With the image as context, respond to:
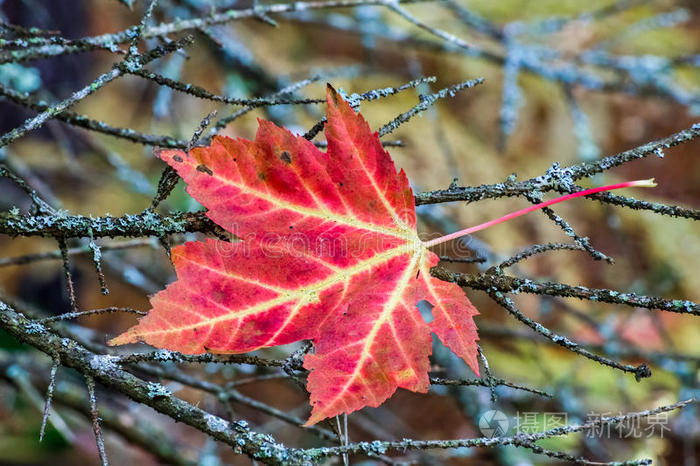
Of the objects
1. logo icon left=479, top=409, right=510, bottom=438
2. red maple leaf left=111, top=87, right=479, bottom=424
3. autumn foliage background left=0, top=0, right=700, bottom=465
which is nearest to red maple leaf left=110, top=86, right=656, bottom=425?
red maple leaf left=111, top=87, right=479, bottom=424

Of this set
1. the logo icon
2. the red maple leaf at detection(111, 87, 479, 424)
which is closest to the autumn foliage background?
the logo icon

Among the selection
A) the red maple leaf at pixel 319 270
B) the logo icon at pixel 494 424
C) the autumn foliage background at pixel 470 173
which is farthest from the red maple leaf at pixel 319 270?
the autumn foliage background at pixel 470 173

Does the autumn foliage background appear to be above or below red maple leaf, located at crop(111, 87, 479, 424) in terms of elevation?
above

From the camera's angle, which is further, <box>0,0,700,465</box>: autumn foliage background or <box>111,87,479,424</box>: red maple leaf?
<box>0,0,700,465</box>: autumn foliage background

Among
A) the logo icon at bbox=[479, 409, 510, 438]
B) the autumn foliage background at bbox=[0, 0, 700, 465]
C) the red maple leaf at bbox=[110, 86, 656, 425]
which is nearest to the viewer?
the red maple leaf at bbox=[110, 86, 656, 425]

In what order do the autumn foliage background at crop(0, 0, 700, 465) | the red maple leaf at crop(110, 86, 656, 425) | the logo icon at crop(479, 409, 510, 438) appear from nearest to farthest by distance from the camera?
the red maple leaf at crop(110, 86, 656, 425) → the logo icon at crop(479, 409, 510, 438) → the autumn foliage background at crop(0, 0, 700, 465)

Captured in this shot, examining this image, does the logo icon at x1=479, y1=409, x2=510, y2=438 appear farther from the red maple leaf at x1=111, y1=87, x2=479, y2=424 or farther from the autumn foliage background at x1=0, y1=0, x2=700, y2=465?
the autumn foliage background at x1=0, y1=0, x2=700, y2=465

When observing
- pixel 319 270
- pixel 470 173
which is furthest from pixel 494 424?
pixel 470 173

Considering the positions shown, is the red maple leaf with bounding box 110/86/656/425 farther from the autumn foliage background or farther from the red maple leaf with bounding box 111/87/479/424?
the autumn foliage background

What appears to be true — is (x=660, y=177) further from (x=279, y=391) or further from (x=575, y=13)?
(x=279, y=391)
